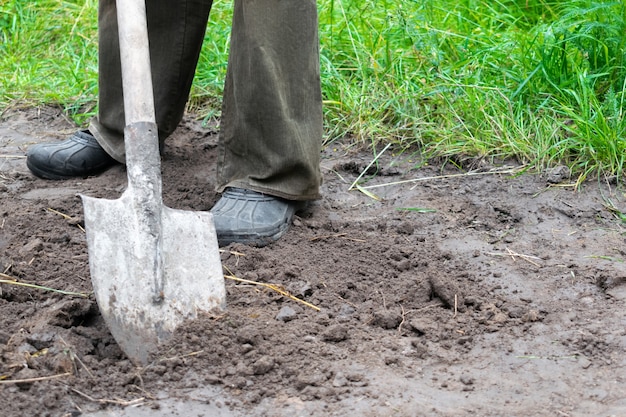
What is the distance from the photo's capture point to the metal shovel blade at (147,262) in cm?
189

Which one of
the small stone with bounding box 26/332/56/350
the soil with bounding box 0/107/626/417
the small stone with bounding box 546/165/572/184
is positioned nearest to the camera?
the soil with bounding box 0/107/626/417

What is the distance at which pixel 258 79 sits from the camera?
2434mm

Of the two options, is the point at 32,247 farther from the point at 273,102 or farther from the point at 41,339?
the point at 273,102

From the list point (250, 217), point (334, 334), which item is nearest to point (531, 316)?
point (334, 334)

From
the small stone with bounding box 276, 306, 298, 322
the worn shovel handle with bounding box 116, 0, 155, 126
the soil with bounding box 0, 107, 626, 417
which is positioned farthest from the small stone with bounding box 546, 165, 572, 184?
the worn shovel handle with bounding box 116, 0, 155, 126

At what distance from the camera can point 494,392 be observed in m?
1.77

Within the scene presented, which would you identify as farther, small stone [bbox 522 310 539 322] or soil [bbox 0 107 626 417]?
small stone [bbox 522 310 539 322]

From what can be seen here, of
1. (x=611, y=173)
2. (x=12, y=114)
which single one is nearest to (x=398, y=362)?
(x=611, y=173)

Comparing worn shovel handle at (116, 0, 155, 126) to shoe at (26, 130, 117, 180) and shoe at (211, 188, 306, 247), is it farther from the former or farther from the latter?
shoe at (26, 130, 117, 180)

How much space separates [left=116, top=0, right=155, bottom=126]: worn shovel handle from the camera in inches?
83.8

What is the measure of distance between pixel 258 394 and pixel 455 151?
163 cm

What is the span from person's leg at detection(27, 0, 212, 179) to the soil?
88 millimetres

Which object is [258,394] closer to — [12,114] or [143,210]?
[143,210]

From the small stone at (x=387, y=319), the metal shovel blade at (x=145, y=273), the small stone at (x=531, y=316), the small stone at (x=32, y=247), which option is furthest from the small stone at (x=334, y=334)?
the small stone at (x=32, y=247)
